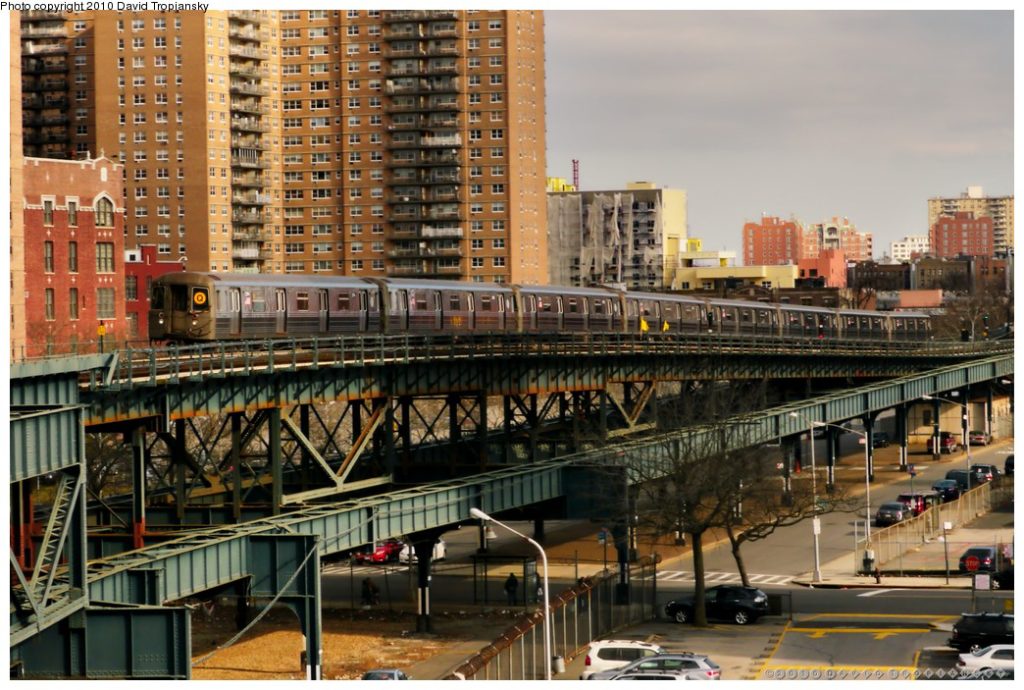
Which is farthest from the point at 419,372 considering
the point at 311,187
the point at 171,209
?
the point at 311,187

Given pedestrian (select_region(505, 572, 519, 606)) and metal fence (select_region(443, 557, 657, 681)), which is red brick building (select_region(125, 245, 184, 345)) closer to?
pedestrian (select_region(505, 572, 519, 606))

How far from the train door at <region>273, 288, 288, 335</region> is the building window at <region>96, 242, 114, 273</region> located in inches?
2157

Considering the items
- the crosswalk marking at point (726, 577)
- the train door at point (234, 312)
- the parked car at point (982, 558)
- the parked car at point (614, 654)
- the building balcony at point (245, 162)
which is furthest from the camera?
the building balcony at point (245, 162)

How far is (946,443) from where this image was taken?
121 metres

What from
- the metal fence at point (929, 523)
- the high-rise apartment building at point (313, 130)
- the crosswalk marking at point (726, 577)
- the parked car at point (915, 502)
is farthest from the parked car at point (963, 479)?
the high-rise apartment building at point (313, 130)

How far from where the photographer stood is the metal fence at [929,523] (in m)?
76.2

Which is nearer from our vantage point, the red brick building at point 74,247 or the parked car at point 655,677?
the parked car at point 655,677

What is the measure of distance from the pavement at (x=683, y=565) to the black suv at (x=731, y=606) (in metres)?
0.59

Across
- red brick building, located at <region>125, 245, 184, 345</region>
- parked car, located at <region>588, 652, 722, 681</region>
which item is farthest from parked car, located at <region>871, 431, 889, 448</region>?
parked car, located at <region>588, 652, 722, 681</region>

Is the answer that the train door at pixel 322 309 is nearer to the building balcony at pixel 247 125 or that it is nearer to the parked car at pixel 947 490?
the parked car at pixel 947 490

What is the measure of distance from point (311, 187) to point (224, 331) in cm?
11449

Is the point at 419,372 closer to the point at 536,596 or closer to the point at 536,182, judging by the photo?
the point at 536,596

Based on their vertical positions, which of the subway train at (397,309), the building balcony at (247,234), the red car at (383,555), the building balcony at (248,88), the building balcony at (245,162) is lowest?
the red car at (383,555)

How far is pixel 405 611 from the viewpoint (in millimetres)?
66562
